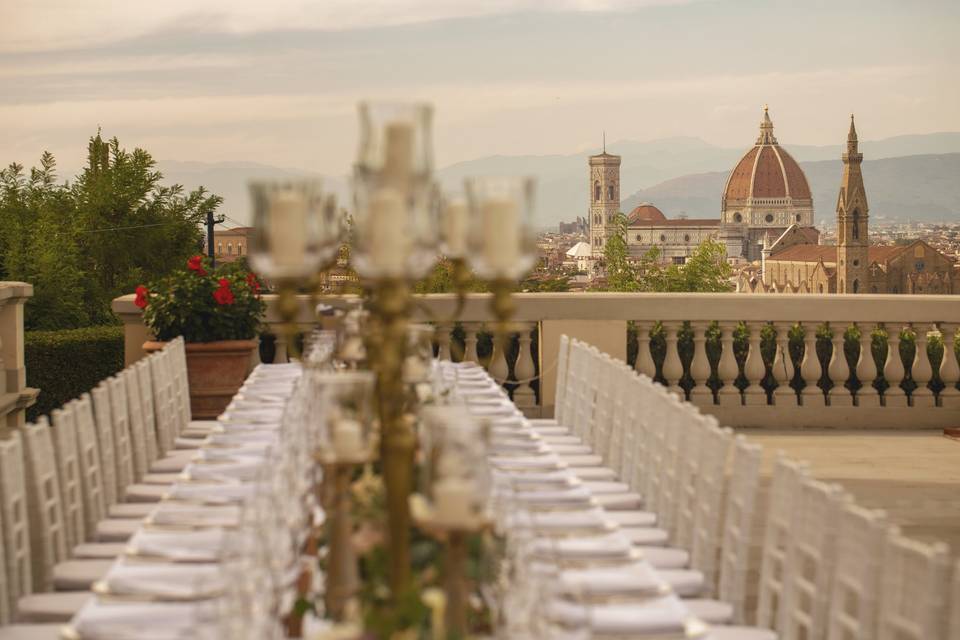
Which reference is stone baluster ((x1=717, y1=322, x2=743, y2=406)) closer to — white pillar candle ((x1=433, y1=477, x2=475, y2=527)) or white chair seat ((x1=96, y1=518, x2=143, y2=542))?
white chair seat ((x1=96, y1=518, x2=143, y2=542))

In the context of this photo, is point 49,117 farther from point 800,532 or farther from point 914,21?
point 914,21

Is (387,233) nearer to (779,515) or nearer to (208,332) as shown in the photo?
(779,515)

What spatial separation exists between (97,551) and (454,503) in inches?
94.0

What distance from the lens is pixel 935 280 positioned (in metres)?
110

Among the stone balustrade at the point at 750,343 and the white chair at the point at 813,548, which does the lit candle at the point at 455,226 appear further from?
the stone balustrade at the point at 750,343

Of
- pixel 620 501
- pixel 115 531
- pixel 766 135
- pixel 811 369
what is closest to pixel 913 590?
pixel 620 501

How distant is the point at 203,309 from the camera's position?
8.48 meters

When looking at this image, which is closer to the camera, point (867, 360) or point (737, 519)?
point (737, 519)

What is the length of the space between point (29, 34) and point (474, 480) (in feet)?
156

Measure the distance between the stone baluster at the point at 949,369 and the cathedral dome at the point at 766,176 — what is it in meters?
179

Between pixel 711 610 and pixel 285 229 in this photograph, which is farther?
pixel 711 610

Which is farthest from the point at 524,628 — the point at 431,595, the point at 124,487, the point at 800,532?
the point at 124,487

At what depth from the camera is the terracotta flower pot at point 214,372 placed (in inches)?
333

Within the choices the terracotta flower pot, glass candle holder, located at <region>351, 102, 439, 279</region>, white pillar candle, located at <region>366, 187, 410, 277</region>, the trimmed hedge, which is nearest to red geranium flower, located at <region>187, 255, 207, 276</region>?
the terracotta flower pot
